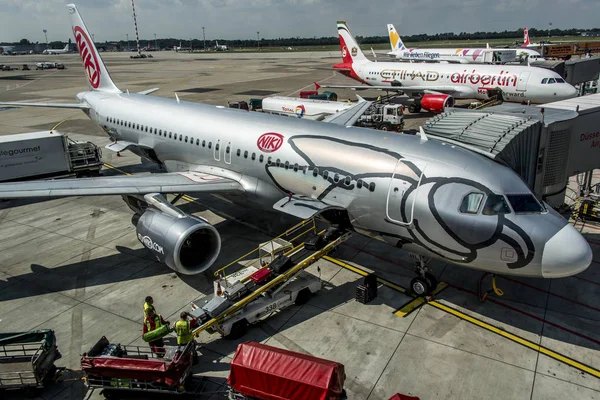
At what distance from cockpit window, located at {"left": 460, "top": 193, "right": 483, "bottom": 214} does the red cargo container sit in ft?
18.3

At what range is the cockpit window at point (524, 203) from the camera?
12086 millimetres

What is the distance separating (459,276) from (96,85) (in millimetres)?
26497

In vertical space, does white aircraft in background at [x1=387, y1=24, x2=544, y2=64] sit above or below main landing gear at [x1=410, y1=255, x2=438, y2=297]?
above

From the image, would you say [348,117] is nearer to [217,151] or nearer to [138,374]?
[217,151]

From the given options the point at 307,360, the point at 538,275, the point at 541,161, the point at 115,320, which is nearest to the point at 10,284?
the point at 115,320

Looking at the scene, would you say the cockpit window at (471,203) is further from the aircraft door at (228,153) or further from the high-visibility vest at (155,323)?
the aircraft door at (228,153)

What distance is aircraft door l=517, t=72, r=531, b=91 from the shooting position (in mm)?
41469

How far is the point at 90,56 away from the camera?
1184 inches

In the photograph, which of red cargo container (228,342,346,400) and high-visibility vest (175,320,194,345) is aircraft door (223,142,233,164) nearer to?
high-visibility vest (175,320,194,345)

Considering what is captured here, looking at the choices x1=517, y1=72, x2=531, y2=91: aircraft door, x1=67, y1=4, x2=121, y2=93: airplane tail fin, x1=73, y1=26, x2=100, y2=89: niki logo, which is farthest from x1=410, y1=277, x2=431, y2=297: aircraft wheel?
x1=517, y1=72, x2=531, y2=91: aircraft door

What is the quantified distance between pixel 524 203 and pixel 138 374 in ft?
35.5

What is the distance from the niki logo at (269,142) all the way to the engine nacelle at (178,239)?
397cm

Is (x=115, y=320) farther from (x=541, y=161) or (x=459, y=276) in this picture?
(x=541, y=161)

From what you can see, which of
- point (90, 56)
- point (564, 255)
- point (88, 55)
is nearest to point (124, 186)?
point (564, 255)
